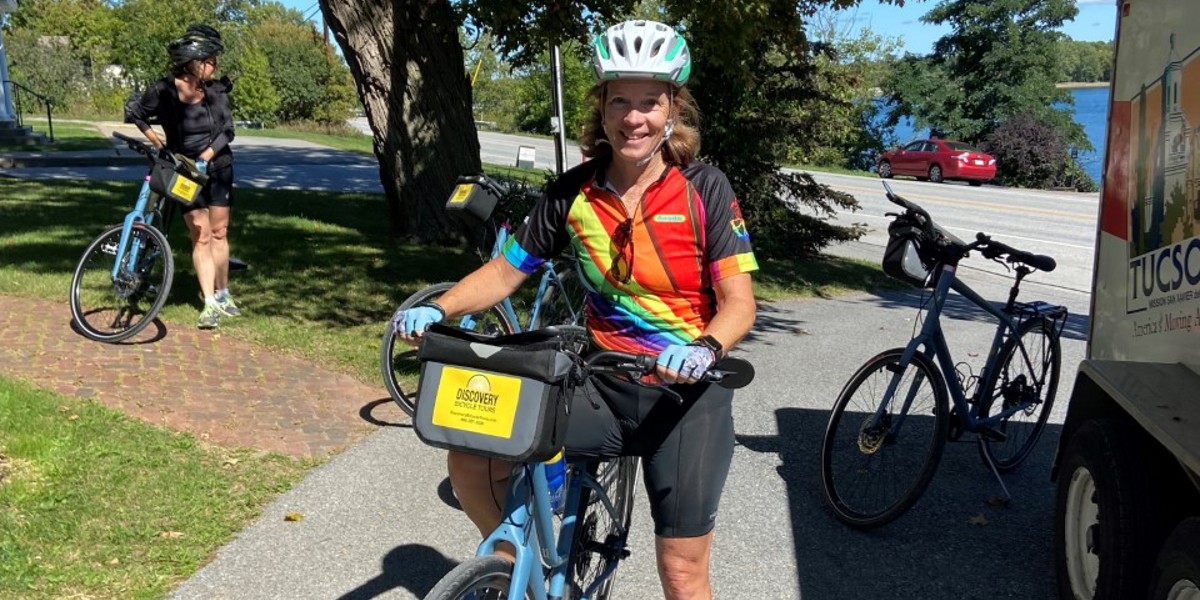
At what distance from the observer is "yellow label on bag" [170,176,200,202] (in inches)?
269

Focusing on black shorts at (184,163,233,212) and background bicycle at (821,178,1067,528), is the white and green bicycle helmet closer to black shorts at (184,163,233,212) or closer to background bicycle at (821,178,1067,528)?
background bicycle at (821,178,1067,528)

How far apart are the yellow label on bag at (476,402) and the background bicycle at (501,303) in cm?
317

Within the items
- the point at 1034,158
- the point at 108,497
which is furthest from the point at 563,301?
the point at 1034,158

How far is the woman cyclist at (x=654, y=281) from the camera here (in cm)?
270

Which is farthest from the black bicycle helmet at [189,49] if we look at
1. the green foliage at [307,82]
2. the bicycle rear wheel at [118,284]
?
the green foliage at [307,82]

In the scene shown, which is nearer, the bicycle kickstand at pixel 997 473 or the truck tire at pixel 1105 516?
the truck tire at pixel 1105 516

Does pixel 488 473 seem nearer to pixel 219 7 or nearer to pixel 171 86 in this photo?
pixel 171 86

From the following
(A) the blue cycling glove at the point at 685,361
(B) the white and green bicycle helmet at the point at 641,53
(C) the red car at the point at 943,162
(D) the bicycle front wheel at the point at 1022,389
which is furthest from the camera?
(C) the red car at the point at 943,162

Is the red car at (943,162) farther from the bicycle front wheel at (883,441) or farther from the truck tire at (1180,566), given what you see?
the truck tire at (1180,566)

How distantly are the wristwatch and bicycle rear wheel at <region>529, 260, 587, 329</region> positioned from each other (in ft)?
11.4

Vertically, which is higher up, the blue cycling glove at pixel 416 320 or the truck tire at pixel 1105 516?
the blue cycling glove at pixel 416 320

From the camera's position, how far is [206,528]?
4.31m

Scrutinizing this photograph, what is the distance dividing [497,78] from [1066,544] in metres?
52.7

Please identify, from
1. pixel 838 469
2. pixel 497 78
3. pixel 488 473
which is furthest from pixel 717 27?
pixel 497 78
